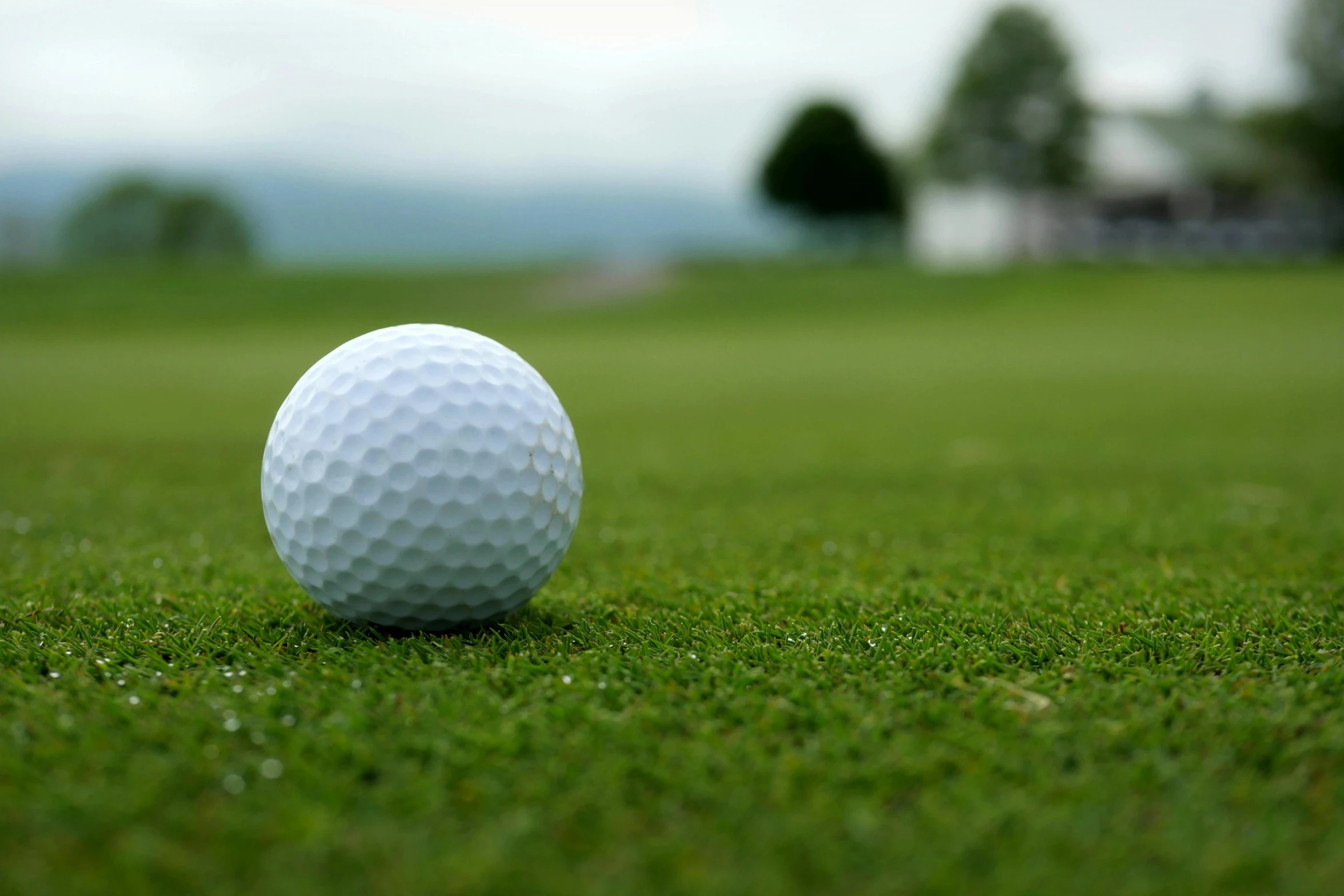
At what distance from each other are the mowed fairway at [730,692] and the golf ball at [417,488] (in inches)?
4.8

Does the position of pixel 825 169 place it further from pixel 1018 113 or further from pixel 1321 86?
pixel 1321 86

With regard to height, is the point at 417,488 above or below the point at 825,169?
below

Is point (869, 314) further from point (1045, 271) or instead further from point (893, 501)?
point (893, 501)

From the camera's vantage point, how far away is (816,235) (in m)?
53.1

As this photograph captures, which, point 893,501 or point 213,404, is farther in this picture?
point 213,404

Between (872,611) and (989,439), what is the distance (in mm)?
4332

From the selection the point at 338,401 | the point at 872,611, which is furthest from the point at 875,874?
the point at 338,401

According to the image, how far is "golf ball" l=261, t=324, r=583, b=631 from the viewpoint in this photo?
2424 mm

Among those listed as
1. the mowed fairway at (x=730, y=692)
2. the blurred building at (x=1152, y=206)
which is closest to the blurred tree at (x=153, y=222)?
the blurred building at (x=1152, y=206)

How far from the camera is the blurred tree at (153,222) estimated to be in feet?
263

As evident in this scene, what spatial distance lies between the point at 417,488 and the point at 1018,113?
143 ft

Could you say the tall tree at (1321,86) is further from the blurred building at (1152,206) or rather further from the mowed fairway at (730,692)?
the mowed fairway at (730,692)

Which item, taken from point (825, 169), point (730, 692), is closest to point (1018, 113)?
point (825, 169)

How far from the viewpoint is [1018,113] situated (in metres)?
41.3
